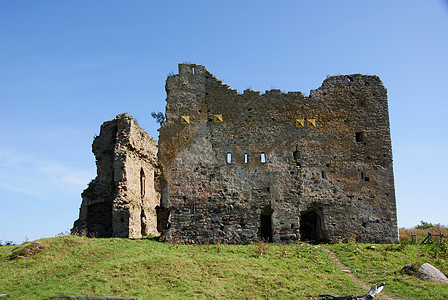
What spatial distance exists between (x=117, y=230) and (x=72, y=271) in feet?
20.6

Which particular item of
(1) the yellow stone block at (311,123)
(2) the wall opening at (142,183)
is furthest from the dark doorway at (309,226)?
(2) the wall opening at (142,183)

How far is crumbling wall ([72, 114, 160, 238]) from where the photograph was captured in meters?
20.2

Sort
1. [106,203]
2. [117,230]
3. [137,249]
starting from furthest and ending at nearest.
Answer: [106,203]
[117,230]
[137,249]

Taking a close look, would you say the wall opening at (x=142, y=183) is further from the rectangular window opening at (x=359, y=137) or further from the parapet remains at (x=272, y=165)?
the rectangular window opening at (x=359, y=137)

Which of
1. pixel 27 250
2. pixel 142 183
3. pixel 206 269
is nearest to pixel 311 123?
pixel 206 269

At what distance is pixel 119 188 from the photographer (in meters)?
20.4

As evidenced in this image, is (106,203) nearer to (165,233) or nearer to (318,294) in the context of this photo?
(165,233)

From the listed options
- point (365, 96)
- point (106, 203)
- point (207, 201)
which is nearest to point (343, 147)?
point (365, 96)

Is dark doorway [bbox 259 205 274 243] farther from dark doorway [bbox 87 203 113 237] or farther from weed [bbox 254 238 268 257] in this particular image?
dark doorway [bbox 87 203 113 237]

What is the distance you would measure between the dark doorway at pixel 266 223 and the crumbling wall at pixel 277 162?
43 millimetres

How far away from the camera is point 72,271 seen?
13.7 meters

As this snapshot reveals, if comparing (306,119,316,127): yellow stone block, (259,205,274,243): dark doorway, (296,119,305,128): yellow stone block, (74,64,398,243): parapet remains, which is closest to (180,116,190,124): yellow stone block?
(74,64,398,243): parapet remains

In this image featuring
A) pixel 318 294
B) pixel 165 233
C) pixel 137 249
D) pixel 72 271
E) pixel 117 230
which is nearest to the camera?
pixel 318 294

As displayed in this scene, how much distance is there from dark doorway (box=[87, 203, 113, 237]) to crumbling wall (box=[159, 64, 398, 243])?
4.31m
